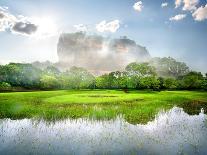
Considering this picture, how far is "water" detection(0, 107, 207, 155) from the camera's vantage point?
1617 cm

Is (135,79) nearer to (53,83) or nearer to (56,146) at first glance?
(53,83)

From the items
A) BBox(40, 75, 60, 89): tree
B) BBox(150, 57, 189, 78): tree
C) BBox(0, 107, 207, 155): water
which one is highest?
BBox(150, 57, 189, 78): tree

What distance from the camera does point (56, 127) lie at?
22844 millimetres

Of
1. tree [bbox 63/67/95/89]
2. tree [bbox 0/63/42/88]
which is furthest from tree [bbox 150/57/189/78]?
tree [bbox 0/63/42/88]

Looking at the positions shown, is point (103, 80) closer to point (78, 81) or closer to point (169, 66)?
point (78, 81)

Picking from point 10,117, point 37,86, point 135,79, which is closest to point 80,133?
point 10,117

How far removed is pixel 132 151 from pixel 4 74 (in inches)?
4840

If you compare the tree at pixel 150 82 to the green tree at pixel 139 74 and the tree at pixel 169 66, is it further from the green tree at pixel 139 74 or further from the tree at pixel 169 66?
the tree at pixel 169 66

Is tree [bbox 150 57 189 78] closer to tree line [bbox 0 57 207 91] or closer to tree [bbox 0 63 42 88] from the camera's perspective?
tree line [bbox 0 57 207 91]

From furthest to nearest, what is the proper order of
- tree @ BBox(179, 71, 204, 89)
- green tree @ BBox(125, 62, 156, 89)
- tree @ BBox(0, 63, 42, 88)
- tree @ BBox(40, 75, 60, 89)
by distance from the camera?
tree @ BBox(0, 63, 42, 88) < tree @ BBox(40, 75, 60, 89) < tree @ BBox(179, 71, 204, 89) < green tree @ BBox(125, 62, 156, 89)

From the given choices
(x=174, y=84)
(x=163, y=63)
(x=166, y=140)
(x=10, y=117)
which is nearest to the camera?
(x=166, y=140)

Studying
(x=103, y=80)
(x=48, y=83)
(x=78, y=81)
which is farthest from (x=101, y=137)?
(x=78, y=81)

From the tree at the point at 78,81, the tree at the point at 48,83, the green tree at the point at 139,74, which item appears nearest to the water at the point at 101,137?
the green tree at the point at 139,74

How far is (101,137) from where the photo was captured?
19500 millimetres
